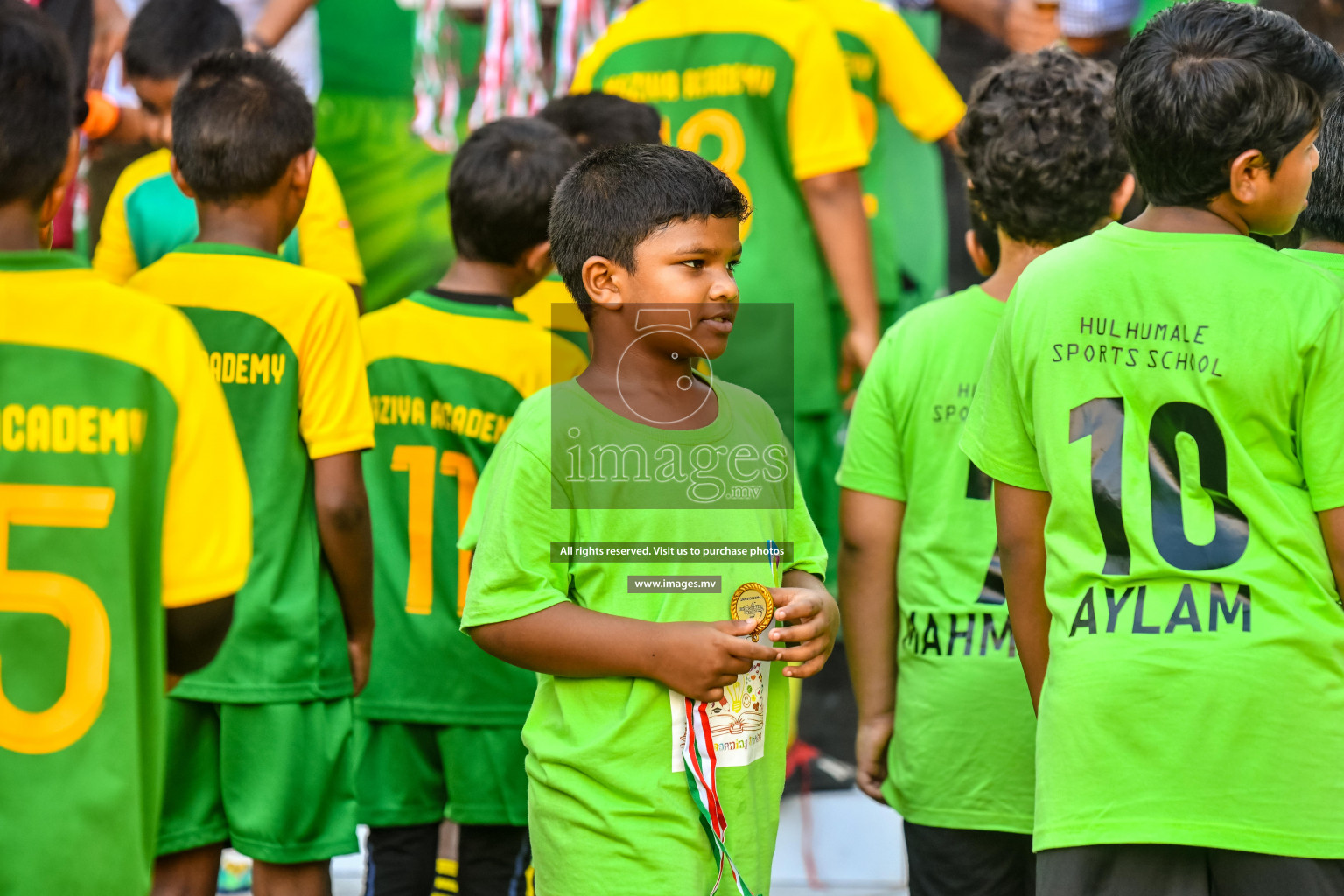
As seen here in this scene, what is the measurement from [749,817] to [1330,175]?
4.38 ft

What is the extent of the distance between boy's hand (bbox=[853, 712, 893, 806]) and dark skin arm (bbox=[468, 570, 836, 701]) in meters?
0.75

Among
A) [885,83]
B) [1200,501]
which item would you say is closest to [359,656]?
[1200,501]

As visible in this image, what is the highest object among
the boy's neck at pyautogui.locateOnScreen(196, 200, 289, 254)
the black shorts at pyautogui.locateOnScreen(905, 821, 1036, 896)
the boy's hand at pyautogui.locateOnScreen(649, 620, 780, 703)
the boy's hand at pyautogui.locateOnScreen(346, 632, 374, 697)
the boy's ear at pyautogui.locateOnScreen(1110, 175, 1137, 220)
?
the boy's ear at pyautogui.locateOnScreen(1110, 175, 1137, 220)

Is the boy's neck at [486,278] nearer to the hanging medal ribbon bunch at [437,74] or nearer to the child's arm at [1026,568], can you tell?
the child's arm at [1026,568]

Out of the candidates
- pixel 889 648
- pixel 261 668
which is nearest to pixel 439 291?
pixel 261 668

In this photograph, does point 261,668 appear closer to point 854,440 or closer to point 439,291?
point 439,291

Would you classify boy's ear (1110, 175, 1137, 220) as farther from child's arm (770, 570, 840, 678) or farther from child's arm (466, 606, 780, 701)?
child's arm (466, 606, 780, 701)

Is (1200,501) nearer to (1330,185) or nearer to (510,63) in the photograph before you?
(1330,185)

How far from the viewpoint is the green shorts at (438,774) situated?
9.37 ft

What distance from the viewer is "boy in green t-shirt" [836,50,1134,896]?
7.96 feet

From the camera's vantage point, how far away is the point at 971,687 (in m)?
2.43

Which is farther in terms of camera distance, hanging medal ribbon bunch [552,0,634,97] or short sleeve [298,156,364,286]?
hanging medal ribbon bunch [552,0,634,97]

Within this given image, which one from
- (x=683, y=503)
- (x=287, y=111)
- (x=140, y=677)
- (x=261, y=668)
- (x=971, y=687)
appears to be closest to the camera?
(x=140, y=677)

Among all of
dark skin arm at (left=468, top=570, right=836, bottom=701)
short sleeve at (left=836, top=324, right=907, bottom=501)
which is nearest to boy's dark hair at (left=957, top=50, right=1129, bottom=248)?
short sleeve at (left=836, top=324, right=907, bottom=501)
